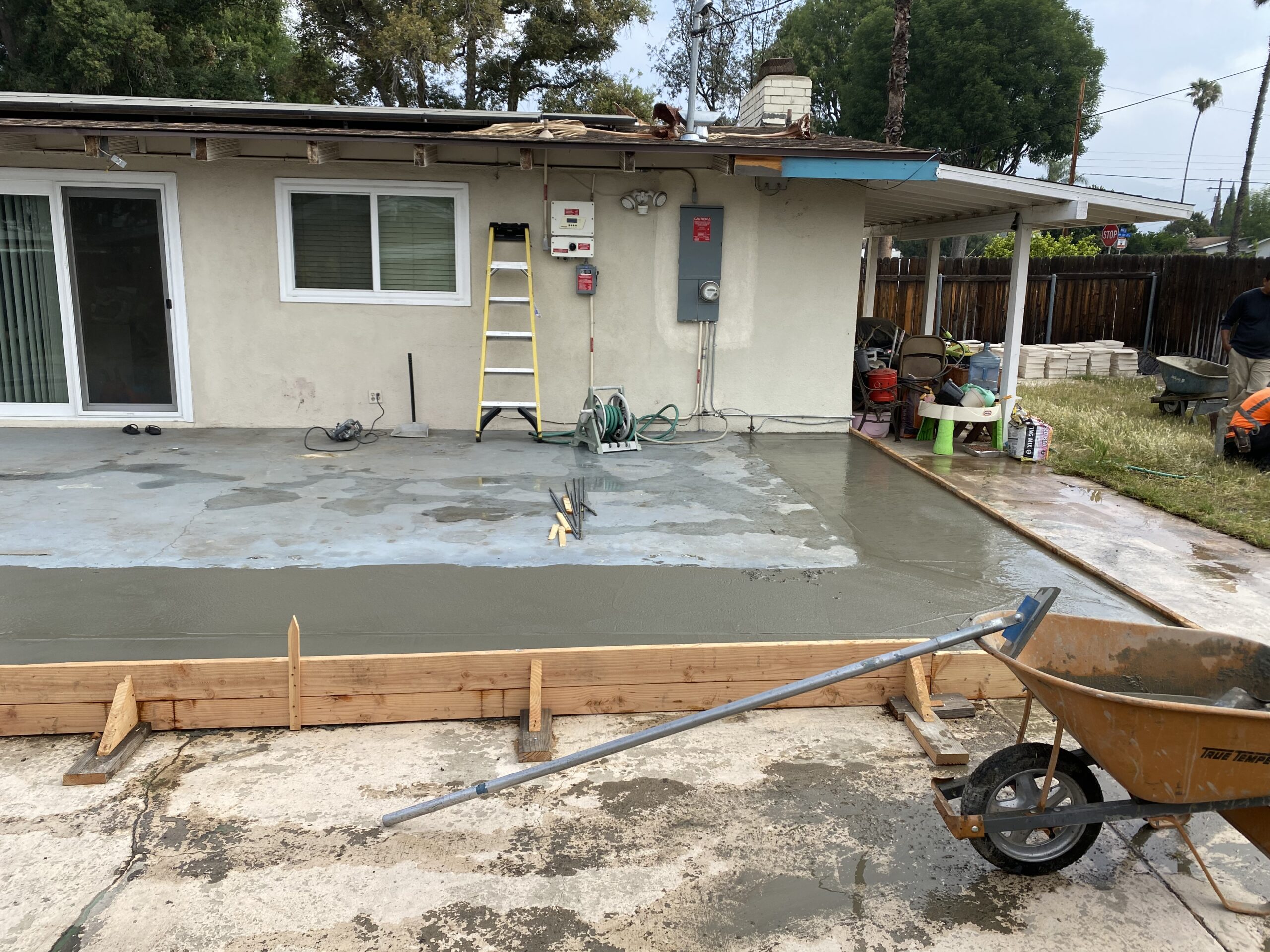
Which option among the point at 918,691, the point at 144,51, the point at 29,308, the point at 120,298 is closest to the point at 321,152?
the point at 120,298

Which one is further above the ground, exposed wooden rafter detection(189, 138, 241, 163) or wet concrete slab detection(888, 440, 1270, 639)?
exposed wooden rafter detection(189, 138, 241, 163)

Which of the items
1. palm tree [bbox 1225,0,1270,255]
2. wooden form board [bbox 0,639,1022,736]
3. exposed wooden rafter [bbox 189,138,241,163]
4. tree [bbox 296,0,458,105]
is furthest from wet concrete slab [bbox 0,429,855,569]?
palm tree [bbox 1225,0,1270,255]

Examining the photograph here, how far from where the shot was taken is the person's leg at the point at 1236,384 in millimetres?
8367

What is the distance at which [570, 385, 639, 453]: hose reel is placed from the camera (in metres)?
8.13

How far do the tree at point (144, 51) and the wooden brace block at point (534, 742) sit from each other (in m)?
19.5

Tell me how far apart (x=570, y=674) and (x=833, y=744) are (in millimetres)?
1065

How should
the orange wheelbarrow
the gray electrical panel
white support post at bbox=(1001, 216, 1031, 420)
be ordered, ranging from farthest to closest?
white support post at bbox=(1001, 216, 1031, 420)
the gray electrical panel
the orange wheelbarrow

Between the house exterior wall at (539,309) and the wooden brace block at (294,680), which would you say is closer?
the wooden brace block at (294,680)

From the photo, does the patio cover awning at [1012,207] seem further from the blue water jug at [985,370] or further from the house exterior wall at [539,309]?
the house exterior wall at [539,309]

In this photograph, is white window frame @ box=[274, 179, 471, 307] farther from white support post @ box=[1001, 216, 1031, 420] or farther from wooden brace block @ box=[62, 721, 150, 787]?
wooden brace block @ box=[62, 721, 150, 787]

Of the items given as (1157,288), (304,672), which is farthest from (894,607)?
(1157,288)

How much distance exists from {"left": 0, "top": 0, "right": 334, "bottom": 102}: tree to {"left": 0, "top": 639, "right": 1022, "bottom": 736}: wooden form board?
18774 mm

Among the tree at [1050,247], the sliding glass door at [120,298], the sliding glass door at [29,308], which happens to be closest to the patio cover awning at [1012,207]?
the sliding glass door at [120,298]

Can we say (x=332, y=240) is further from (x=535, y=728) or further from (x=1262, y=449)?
(x=1262, y=449)
